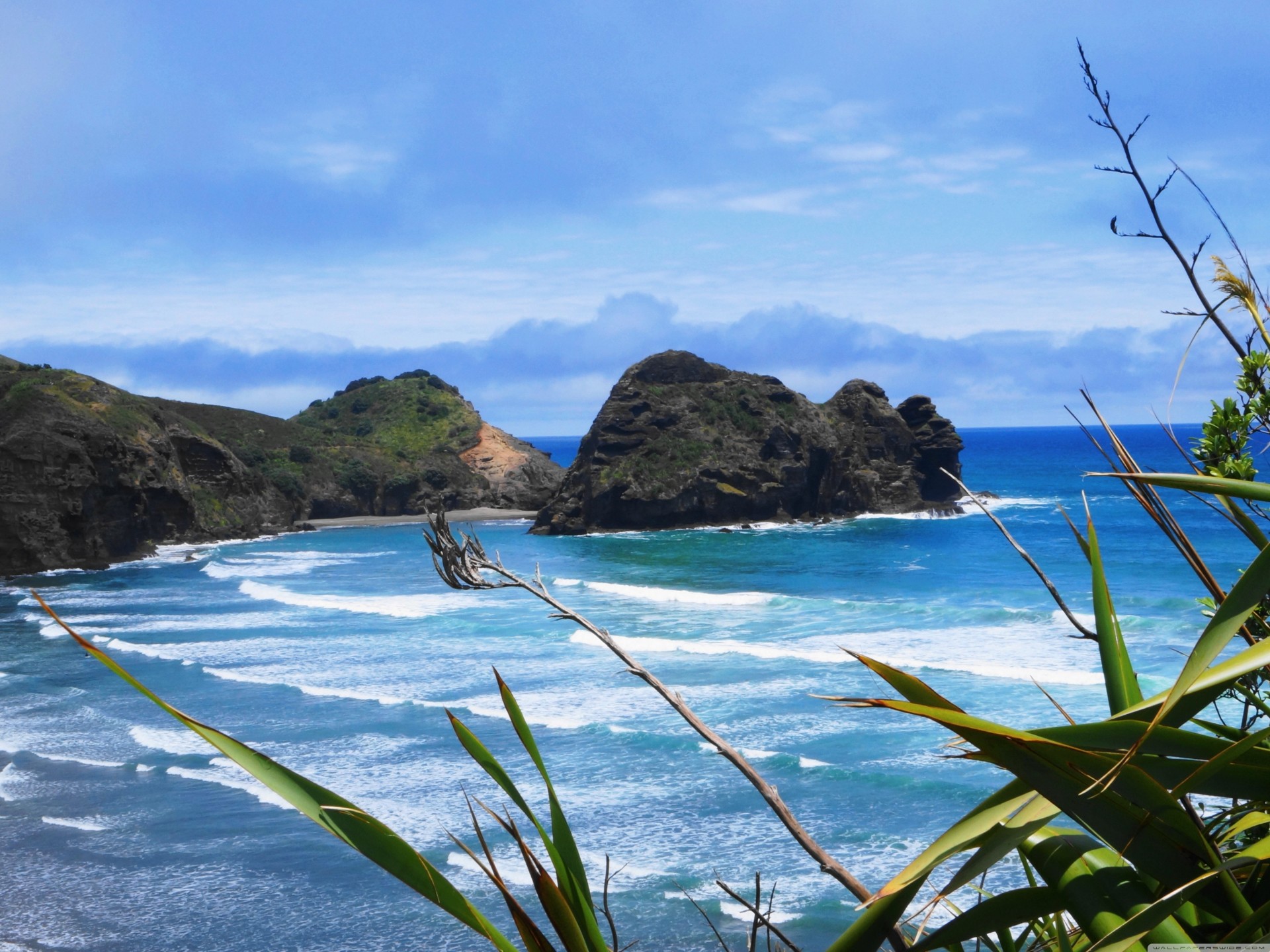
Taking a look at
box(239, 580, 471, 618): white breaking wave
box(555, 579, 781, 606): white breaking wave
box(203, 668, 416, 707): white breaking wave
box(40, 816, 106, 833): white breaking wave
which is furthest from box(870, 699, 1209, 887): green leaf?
box(555, 579, 781, 606): white breaking wave

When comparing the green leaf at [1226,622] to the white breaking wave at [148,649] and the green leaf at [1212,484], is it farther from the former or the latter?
the white breaking wave at [148,649]

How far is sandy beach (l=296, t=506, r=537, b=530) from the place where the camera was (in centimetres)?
7038

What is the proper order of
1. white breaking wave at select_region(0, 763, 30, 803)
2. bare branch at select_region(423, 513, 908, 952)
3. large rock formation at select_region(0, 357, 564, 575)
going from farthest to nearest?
1. large rock formation at select_region(0, 357, 564, 575)
2. white breaking wave at select_region(0, 763, 30, 803)
3. bare branch at select_region(423, 513, 908, 952)

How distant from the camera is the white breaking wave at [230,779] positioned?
48.0 feet

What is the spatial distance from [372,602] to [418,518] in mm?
42395

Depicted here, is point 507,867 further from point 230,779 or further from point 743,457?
point 743,457

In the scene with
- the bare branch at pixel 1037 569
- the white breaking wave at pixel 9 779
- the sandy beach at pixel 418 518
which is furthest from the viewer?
the sandy beach at pixel 418 518

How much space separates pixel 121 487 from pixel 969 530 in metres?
44.5

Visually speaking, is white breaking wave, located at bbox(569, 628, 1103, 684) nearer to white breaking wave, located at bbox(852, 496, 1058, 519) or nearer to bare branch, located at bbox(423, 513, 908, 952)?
bare branch, located at bbox(423, 513, 908, 952)

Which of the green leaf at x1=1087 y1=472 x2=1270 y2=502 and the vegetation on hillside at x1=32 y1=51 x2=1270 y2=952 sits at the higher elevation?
the green leaf at x1=1087 y1=472 x2=1270 y2=502

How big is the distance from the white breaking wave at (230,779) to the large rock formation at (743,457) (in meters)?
45.2

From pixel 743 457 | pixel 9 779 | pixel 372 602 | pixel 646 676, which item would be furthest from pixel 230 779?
pixel 743 457

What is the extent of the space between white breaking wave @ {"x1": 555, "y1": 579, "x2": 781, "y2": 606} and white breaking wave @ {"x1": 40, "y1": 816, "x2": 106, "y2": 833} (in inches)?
A: 839

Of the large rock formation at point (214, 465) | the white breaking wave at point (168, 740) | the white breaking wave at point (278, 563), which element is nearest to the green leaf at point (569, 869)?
the white breaking wave at point (168, 740)
